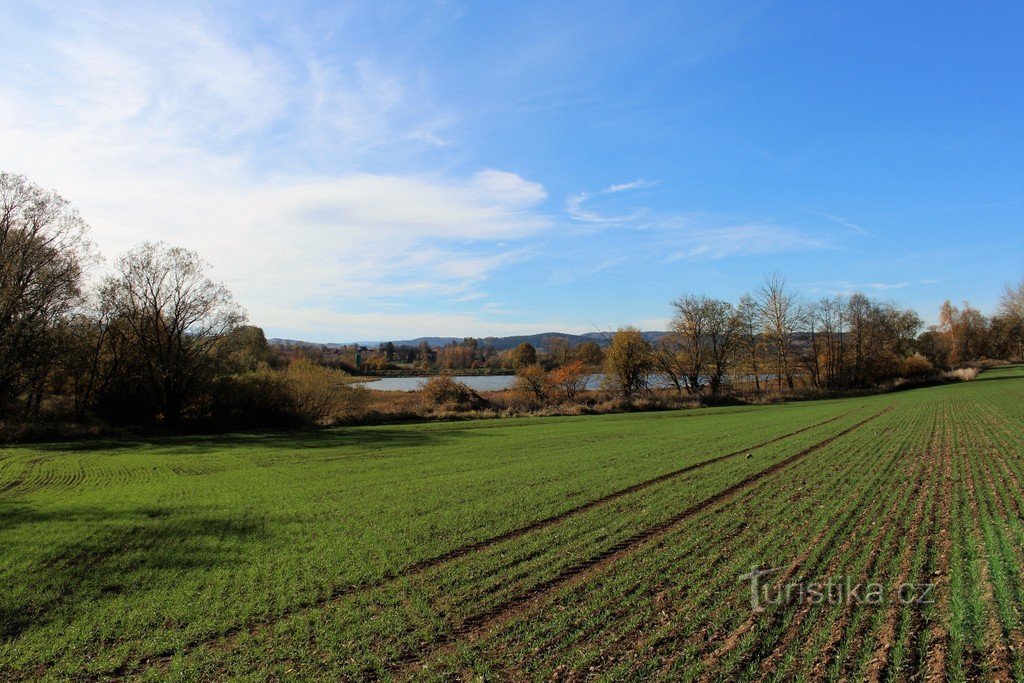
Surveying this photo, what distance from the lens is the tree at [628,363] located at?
59.7m

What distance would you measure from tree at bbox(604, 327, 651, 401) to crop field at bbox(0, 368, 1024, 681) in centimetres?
4360

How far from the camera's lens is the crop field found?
545 cm

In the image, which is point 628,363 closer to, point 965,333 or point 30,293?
point 30,293

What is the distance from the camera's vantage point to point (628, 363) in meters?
59.7

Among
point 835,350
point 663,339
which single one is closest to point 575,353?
point 663,339

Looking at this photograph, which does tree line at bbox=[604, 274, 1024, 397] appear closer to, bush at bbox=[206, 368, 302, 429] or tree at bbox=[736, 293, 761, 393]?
tree at bbox=[736, 293, 761, 393]

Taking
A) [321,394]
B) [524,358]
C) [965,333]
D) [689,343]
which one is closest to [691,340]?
[689,343]

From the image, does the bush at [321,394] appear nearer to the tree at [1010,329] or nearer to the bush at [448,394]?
the bush at [448,394]

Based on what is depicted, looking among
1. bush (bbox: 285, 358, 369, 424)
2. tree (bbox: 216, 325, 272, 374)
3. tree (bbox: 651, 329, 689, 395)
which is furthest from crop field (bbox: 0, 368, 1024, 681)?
tree (bbox: 651, 329, 689, 395)

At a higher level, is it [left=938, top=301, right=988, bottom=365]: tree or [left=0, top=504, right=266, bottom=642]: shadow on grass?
[left=938, top=301, right=988, bottom=365]: tree

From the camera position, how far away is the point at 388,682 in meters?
5.09

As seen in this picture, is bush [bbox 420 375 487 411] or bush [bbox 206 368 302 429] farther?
bush [bbox 420 375 487 411]

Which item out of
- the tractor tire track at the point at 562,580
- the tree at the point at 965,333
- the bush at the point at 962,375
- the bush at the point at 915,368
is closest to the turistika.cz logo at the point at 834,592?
the tractor tire track at the point at 562,580

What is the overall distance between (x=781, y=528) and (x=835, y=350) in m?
70.6
